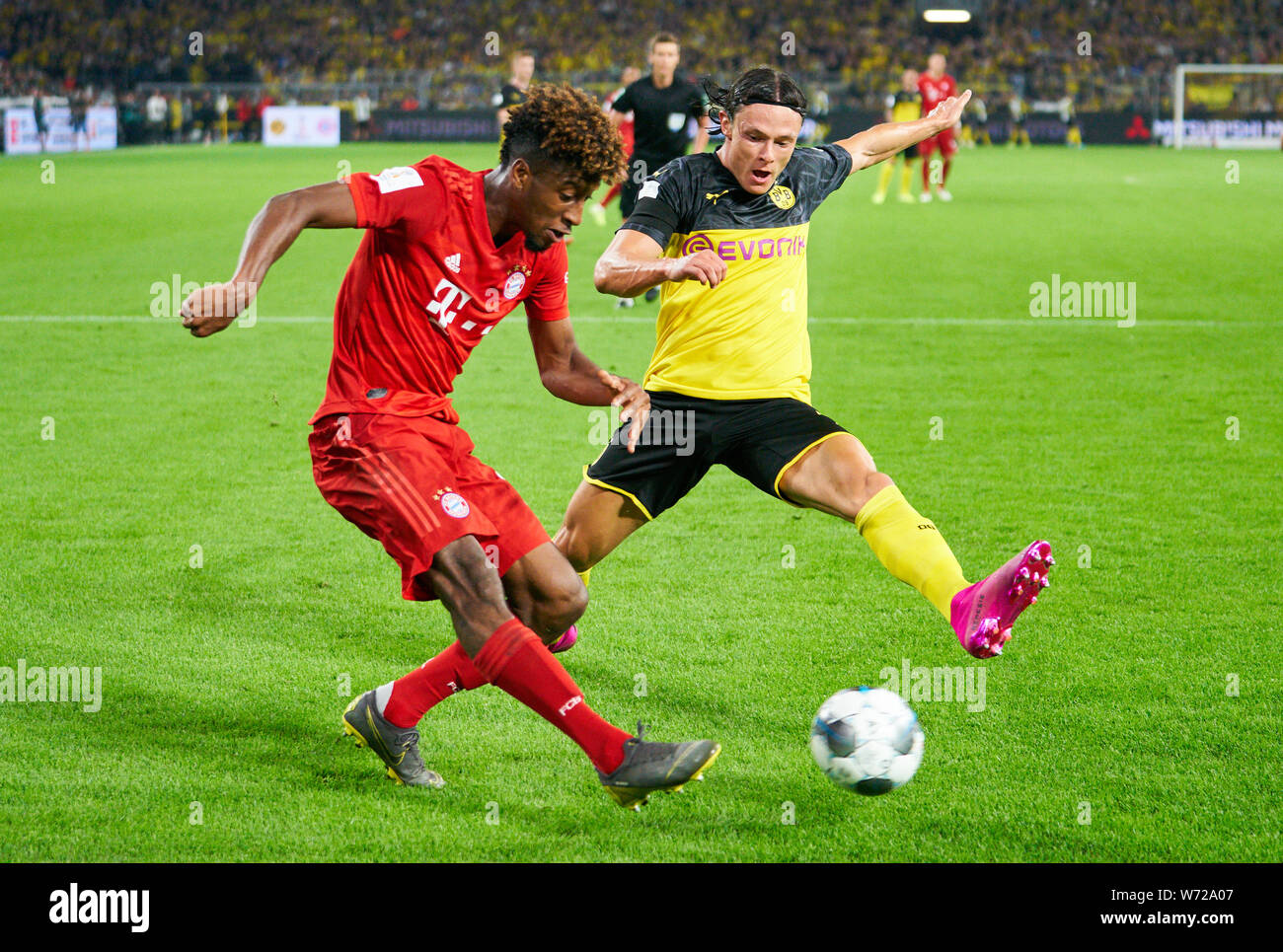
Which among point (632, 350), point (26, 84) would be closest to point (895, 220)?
point (632, 350)

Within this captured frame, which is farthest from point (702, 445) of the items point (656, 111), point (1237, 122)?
point (1237, 122)

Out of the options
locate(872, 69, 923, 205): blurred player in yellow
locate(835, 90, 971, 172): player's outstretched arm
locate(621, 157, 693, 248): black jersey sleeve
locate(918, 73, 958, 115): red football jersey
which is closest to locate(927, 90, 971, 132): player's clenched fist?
locate(835, 90, 971, 172): player's outstretched arm

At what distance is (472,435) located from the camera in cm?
813

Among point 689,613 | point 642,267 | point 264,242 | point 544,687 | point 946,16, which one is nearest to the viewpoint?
point 264,242

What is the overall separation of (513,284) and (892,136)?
200 cm

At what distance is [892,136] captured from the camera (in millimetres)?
5188

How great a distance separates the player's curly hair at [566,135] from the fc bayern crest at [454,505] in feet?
3.01

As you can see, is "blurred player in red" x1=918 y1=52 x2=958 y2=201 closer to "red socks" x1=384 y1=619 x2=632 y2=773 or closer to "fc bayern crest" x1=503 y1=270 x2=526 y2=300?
"fc bayern crest" x1=503 y1=270 x2=526 y2=300

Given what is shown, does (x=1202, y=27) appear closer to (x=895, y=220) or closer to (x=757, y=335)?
(x=895, y=220)

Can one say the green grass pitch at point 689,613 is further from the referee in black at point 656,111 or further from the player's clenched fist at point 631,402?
the referee in black at point 656,111

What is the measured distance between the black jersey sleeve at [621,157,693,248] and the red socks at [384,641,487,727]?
4.90 ft

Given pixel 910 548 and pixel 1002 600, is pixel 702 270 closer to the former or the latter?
pixel 910 548

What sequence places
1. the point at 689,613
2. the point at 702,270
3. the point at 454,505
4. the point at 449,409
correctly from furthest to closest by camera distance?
the point at 689,613 < the point at 449,409 < the point at 702,270 < the point at 454,505

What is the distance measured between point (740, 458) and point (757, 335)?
1.44 feet
